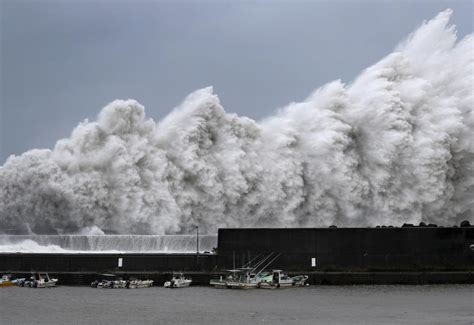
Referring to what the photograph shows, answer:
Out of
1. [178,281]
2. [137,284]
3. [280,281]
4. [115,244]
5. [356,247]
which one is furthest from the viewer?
[115,244]

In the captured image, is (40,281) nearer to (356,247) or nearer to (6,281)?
(6,281)

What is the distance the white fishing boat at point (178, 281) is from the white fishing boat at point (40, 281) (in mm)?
6193

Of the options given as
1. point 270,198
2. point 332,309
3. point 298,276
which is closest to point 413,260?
point 298,276

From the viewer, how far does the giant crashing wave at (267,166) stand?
5534 centimetres

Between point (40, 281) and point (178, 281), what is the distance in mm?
7494

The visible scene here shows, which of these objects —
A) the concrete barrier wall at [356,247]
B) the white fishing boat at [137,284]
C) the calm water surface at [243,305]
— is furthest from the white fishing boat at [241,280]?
the white fishing boat at [137,284]

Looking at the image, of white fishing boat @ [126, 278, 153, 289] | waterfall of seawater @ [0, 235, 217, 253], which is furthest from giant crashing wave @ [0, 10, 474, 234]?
white fishing boat @ [126, 278, 153, 289]

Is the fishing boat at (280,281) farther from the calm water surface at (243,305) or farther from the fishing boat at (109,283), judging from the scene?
the fishing boat at (109,283)

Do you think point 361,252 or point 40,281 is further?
point 40,281

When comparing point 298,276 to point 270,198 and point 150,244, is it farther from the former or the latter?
point 270,198

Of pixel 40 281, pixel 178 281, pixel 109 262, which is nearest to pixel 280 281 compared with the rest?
pixel 178 281

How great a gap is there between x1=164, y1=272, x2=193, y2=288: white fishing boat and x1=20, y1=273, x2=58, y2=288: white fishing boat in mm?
6193

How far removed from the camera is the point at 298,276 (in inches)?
1635

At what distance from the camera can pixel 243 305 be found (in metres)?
36.0
